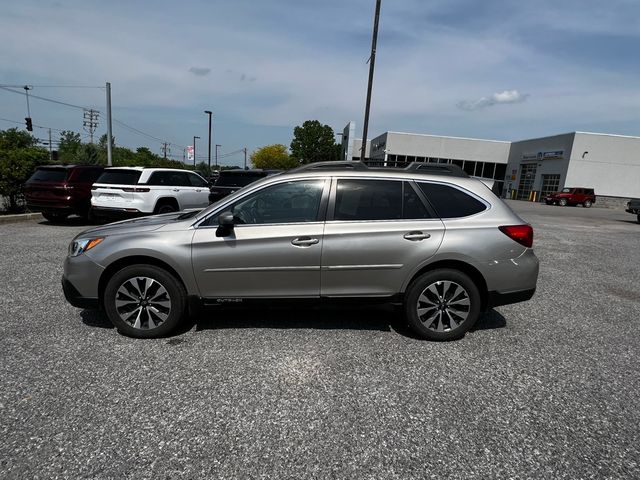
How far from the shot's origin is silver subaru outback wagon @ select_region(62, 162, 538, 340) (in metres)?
3.72

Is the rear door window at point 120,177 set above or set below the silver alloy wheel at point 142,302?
above

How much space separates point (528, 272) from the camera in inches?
155

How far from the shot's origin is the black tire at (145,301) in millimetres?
3730

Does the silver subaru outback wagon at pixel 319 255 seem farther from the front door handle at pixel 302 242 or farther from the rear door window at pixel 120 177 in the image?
the rear door window at pixel 120 177

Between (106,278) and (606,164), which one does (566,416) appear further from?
(606,164)

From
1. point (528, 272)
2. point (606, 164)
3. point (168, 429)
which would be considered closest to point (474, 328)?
point (528, 272)

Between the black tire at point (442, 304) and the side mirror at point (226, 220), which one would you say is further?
the black tire at point (442, 304)

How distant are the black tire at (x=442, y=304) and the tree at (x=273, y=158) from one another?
7263cm

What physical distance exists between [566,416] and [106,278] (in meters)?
4.08

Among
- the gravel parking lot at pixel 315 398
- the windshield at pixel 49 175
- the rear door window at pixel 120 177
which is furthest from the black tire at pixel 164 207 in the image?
the gravel parking lot at pixel 315 398

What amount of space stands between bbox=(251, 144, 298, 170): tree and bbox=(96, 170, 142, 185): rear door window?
65732 millimetres

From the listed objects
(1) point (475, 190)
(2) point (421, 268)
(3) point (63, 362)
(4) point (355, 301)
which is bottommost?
(3) point (63, 362)

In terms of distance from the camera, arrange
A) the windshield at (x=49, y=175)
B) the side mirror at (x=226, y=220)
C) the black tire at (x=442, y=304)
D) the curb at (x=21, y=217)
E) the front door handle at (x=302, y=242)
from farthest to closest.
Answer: the curb at (x=21, y=217) → the windshield at (x=49, y=175) → the black tire at (x=442, y=304) → the front door handle at (x=302, y=242) → the side mirror at (x=226, y=220)

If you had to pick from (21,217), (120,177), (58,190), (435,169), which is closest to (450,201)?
(435,169)
